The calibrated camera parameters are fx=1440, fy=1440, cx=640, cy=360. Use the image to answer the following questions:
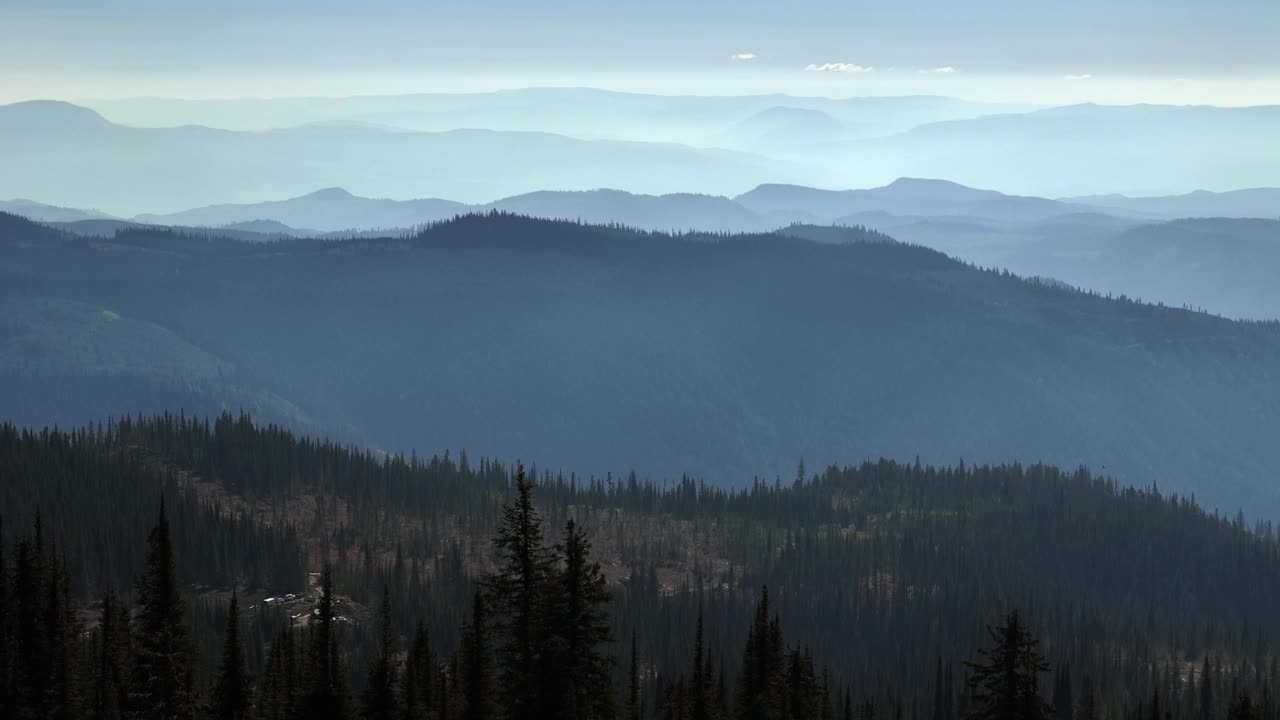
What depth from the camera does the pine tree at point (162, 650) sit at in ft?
239

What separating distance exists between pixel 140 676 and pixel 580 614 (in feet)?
83.7

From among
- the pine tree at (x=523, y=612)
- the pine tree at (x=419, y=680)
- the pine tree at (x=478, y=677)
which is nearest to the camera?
the pine tree at (x=523, y=612)

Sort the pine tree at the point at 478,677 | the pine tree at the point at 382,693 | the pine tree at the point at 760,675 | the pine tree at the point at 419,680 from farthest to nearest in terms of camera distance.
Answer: the pine tree at the point at 760,675, the pine tree at the point at 419,680, the pine tree at the point at 478,677, the pine tree at the point at 382,693

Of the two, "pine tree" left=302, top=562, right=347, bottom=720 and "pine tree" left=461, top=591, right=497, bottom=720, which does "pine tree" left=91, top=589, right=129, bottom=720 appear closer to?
"pine tree" left=302, top=562, right=347, bottom=720

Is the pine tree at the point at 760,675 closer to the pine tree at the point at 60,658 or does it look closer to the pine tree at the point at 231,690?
the pine tree at the point at 231,690

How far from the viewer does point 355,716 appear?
69.9m

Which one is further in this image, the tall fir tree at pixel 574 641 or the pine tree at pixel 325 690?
the pine tree at pixel 325 690

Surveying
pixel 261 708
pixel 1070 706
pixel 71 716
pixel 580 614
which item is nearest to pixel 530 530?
pixel 580 614

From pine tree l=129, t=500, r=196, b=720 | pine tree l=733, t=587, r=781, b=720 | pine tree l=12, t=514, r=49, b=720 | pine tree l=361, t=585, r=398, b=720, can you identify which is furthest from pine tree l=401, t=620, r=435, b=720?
pine tree l=12, t=514, r=49, b=720

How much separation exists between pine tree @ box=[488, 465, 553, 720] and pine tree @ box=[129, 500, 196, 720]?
60.4 feet

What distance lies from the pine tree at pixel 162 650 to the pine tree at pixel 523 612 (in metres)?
18.4

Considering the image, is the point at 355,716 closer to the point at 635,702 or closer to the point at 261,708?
the point at 261,708

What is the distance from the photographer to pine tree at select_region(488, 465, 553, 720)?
6293 cm

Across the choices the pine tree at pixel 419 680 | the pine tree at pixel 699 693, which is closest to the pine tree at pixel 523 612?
the pine tree at pixel 419 680
